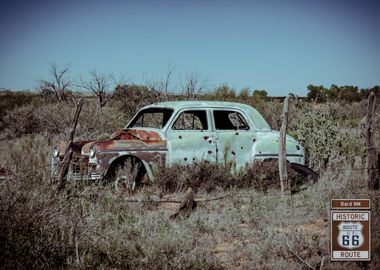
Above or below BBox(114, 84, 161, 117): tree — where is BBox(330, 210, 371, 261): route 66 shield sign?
below

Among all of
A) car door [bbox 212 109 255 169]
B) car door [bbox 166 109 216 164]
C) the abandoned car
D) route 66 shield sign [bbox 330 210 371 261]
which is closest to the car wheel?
the abandoned car

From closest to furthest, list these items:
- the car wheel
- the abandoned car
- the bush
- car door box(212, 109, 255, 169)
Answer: the car wheel, the abandoned car, the bush, car door box(212, 109, 255, 169)

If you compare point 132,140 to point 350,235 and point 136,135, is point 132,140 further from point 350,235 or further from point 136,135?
point 350,235

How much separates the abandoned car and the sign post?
361 cm

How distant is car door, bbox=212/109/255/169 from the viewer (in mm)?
7957

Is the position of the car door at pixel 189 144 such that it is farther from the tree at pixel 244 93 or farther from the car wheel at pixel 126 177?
the tree at pixel 244 93

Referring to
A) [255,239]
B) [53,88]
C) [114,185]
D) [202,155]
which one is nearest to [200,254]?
[255,239]

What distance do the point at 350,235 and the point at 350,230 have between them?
55mm

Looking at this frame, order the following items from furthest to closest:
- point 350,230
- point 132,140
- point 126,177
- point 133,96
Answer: point 133,96 → point 132,140 → point 126,177 → point 350,230

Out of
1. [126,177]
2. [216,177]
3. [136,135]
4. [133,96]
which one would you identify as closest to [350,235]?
[216,177]

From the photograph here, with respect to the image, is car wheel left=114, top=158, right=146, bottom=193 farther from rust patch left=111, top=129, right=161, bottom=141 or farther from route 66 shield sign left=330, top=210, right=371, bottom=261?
route 66 shield sign left=330, top=210, right=371, bottom=261

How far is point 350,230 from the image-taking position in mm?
4379

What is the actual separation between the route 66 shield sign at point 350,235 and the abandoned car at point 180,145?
3631mm

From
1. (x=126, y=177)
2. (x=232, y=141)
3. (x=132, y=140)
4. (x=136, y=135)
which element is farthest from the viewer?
(x=232, y=141)
